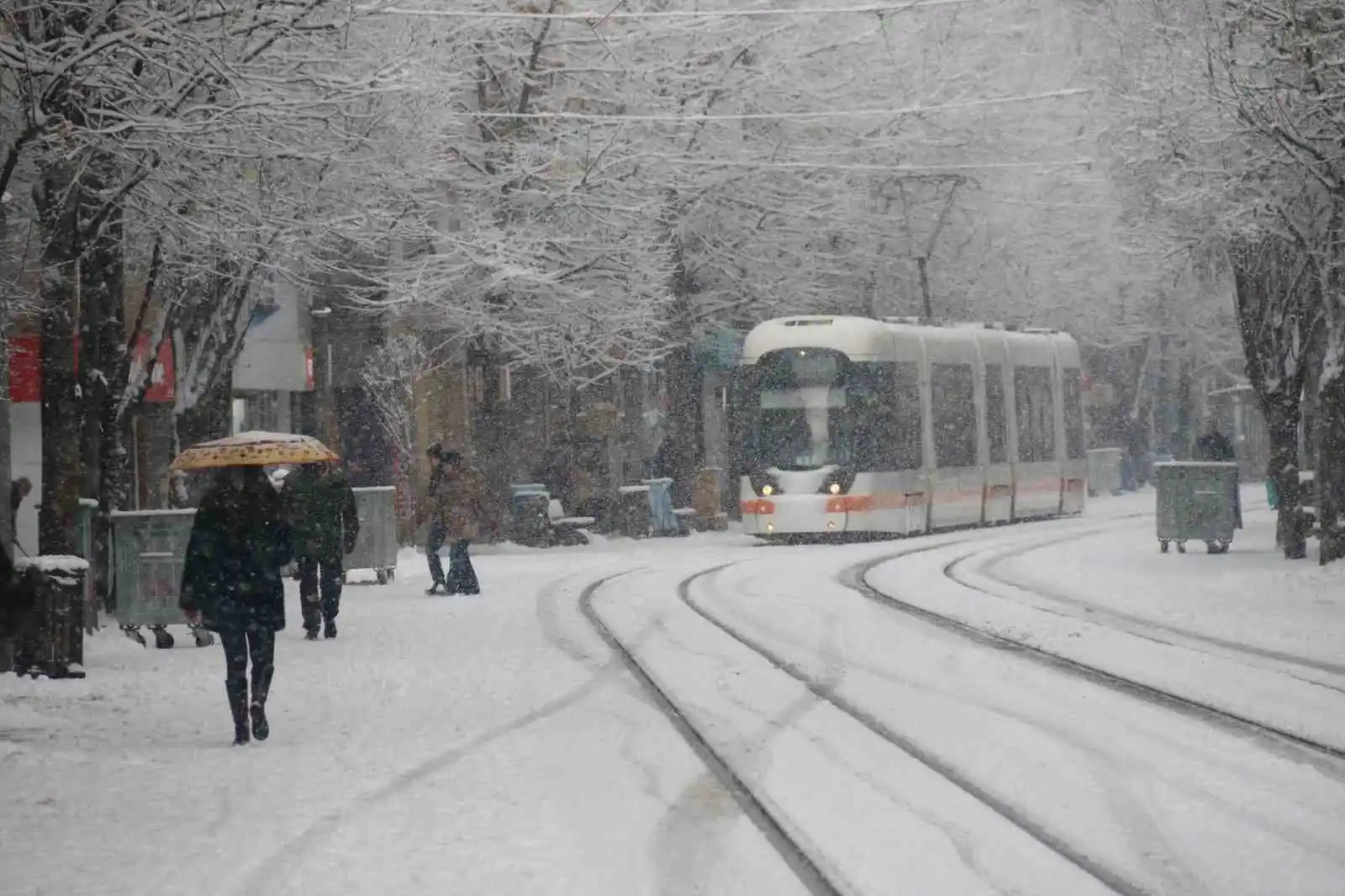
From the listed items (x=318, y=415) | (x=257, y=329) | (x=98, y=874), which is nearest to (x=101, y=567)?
(x=98, y=874)

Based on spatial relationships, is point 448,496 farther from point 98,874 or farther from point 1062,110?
point 1062,110

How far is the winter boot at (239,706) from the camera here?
38.7 feet

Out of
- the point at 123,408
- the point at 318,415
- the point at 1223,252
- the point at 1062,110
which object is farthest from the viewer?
the point at 1062,110

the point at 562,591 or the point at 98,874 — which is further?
the point at 562,591

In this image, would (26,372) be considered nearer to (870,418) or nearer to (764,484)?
(764,484)

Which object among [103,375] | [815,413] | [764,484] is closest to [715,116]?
[815,413]

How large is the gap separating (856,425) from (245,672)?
20876mm

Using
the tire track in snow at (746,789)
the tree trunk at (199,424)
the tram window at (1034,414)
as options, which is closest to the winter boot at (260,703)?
the tire track in snow at (746,789)

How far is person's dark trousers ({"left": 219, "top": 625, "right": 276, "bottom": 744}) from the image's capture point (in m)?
11.8

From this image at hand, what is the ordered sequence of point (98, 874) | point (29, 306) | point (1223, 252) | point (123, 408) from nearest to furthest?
point (98, 874) < point (29, 306) < point (123, 408) < point (1223, 252)

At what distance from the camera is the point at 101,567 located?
20.6 metres

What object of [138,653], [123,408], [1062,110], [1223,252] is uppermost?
[1062,110]

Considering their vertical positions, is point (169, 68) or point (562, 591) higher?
point (169, 68)

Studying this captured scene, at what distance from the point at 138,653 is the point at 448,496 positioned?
5.49 m
